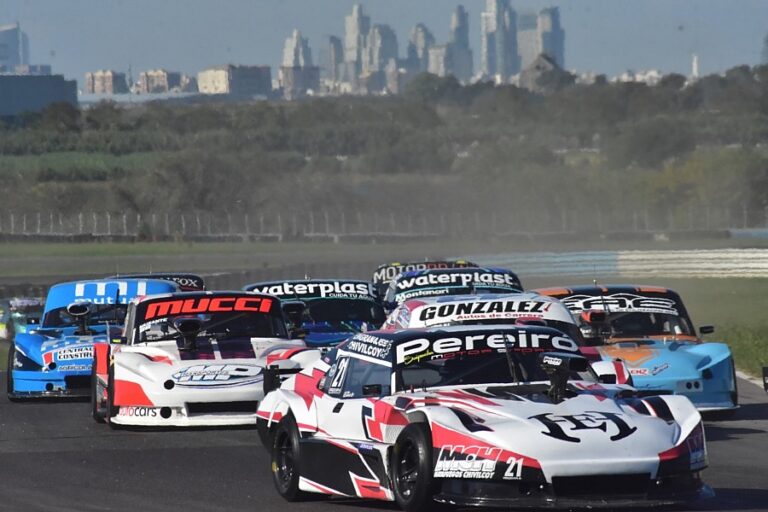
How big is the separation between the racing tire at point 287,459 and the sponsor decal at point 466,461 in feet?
5.35

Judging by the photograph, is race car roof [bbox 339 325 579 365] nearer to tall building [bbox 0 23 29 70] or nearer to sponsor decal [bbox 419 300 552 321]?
sponsor decal [bbox 419 300 552 321]

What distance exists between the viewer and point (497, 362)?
10156mm

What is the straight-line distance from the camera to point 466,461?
890 centimetres

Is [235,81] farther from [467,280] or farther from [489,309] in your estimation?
[489,309]

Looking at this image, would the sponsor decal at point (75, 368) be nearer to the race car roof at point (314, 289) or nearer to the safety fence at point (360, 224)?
the race car roof at point (314, 289)

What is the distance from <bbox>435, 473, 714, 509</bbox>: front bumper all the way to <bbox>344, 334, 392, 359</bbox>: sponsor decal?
4.97 ft

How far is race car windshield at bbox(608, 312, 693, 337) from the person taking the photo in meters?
16.4

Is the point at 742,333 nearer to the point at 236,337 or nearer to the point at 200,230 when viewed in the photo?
the point at 236,337

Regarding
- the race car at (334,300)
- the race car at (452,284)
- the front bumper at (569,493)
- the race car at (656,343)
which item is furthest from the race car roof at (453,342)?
the race car at (452,284)

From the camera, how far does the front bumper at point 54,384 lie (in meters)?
17.2

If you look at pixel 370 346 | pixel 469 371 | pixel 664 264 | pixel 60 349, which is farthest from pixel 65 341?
pixel 664 264

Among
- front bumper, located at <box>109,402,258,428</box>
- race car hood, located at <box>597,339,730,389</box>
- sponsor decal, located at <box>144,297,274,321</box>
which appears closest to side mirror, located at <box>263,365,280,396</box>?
front bumper, located at <box>109,402,258,428</box>

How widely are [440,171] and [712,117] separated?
1166 centimetres

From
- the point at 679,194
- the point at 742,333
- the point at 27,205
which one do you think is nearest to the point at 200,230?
the point at 27,205
